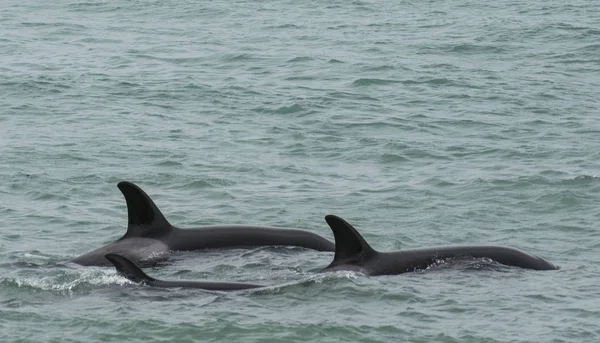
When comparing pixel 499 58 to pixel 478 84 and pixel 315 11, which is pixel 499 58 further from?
pixel 315 11

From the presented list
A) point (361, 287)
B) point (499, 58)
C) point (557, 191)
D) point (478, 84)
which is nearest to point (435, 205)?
point (557, 191)

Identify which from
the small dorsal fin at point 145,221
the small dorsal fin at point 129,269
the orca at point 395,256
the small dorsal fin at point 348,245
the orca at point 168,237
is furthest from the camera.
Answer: the small dorsal fin at point 145,221

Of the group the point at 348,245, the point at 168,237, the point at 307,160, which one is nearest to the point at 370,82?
the point at 307,160

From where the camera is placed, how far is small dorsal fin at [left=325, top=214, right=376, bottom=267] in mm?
16500

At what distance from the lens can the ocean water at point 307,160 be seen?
15.1 metres

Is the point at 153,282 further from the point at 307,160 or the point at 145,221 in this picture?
the point at 307,160

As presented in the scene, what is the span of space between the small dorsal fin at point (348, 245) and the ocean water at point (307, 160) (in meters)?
0.44

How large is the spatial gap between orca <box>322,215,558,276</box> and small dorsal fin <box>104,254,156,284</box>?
2.51 meters

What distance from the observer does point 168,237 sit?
18.6 metres

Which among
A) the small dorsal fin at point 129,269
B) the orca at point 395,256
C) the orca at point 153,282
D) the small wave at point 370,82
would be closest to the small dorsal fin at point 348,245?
the orca at point 395,256

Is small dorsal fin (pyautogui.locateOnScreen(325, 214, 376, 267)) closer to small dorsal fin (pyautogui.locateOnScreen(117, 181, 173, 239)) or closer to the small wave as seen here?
small dorsal fin (pyautogui.locateOnScreen(117, 181, 173, 239))

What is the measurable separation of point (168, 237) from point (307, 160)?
22.0 ft

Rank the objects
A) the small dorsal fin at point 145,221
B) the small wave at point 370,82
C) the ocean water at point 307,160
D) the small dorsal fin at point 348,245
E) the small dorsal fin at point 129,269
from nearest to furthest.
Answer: the ocean water at point 307,160, the small dorsal fin at point 129,269, the small dorsal fin at point 348,245, the small dorsal fin at point 145,221, the small wave at point 370,82

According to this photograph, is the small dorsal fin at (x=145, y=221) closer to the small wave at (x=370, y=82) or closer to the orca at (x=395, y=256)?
the orca at (x=395, y=256)
